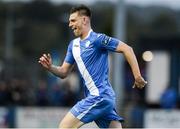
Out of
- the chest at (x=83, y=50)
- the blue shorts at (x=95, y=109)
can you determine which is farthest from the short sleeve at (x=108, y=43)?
the blue shorts at (x=95, y=109)

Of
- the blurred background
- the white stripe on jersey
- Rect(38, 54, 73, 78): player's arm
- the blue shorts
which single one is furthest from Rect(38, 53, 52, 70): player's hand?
the blurred background

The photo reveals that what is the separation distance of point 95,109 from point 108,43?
0.84 m

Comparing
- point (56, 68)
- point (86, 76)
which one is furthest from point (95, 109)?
point (56, 68)

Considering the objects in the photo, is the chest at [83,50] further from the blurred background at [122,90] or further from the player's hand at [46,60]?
the blurred background at [122,90]

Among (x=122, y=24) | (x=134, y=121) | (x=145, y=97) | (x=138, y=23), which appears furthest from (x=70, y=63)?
(x=138, y=23)

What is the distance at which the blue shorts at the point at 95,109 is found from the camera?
10875 mm

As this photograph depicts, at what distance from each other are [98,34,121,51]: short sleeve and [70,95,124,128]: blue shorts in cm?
64

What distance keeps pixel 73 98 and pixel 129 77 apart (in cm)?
629

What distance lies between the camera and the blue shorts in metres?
10.9

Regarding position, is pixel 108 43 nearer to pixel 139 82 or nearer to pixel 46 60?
pixel 139 82

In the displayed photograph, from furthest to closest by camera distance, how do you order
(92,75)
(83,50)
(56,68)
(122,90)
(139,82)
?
(122,90) < (56,68) < (83,50) < (92,75) < (139,82)

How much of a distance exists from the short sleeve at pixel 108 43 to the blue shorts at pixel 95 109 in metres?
Answer: 0.64

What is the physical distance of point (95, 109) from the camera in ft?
35.8

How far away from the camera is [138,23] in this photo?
338 feet
